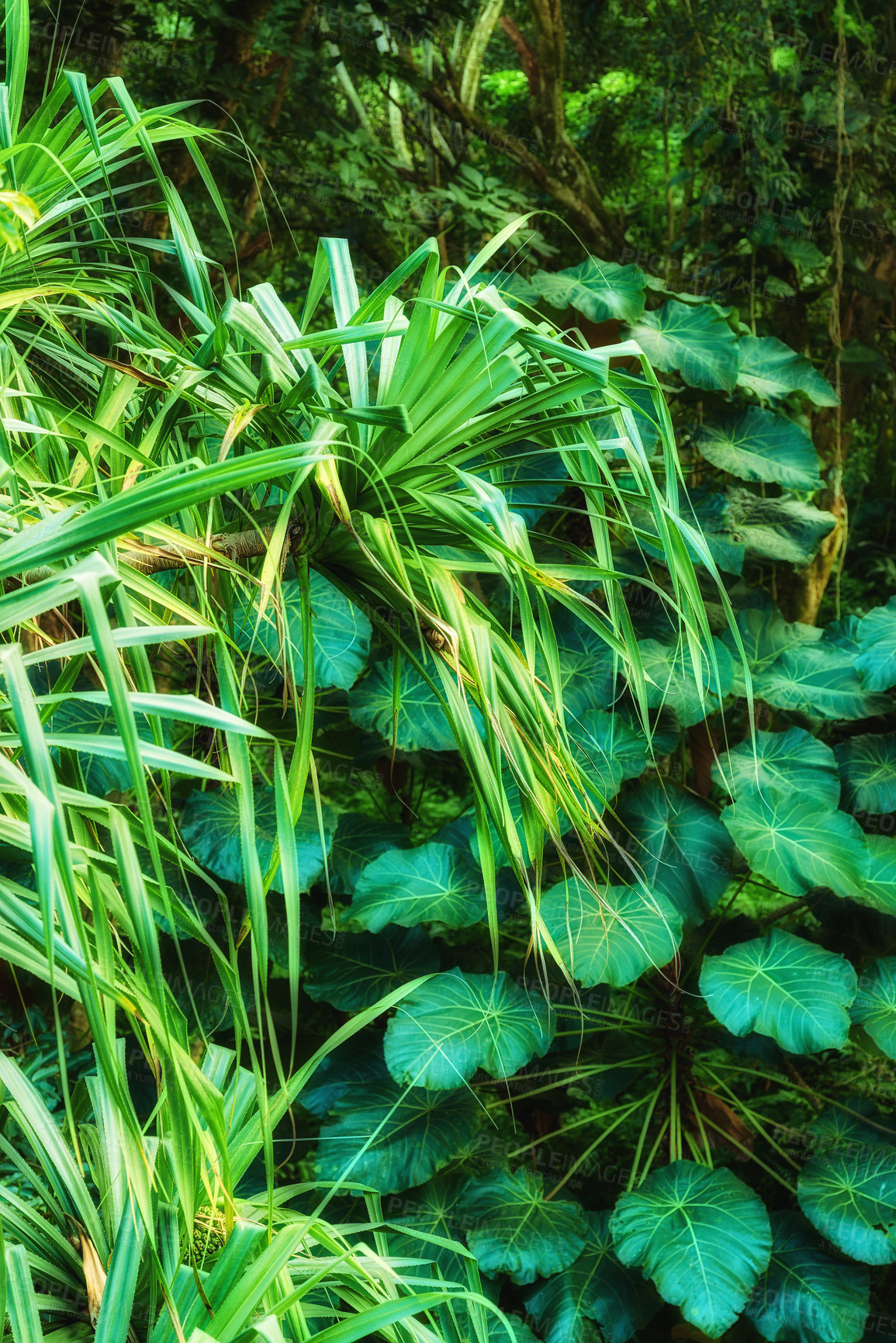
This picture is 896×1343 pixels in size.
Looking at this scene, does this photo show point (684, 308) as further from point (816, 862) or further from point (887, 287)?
point (816, 862)

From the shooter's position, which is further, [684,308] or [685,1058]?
[684,308]

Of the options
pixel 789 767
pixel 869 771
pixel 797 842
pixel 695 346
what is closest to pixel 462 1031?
pixel 797 842

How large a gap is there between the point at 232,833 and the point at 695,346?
136 centimetres

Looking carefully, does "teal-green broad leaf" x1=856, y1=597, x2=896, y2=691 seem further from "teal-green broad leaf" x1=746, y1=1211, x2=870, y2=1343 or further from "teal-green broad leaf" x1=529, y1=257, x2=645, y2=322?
"teal-green broad leaf" x1=746, y1=1211, x2=870, y2=1343

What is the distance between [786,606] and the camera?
281cm

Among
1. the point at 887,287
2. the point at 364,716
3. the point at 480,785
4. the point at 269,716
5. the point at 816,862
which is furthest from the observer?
the point at 887,287

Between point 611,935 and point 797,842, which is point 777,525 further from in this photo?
point 611,935

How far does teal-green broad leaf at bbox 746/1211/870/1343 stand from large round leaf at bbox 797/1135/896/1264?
0.19ft

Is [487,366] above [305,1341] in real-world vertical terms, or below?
above

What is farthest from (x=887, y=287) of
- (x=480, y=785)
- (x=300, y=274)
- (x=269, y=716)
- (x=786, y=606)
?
(x=480, y=785)

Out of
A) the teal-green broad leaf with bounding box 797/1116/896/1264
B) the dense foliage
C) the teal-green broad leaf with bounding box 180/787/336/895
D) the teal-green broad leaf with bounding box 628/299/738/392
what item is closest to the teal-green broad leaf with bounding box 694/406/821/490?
the dense foliage

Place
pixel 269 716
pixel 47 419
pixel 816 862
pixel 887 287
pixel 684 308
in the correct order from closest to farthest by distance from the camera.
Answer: pixel 47 419
pixel 816 862
pixel 269 716
pixel 684 308
pixel 887 287

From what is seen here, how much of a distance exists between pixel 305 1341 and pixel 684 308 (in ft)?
6.52

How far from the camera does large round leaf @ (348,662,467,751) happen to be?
6.02 ft
